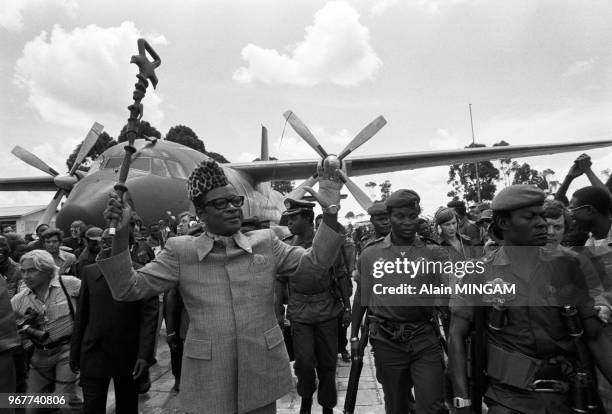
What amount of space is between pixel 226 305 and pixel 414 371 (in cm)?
167

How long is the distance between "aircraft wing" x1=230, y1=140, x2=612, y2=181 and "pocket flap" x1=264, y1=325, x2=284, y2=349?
913 cm

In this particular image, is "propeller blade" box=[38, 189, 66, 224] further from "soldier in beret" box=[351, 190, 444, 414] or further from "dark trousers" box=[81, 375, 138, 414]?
"soldier in beret" box=[351, 190, 444, 414]

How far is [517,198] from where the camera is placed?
2072mm

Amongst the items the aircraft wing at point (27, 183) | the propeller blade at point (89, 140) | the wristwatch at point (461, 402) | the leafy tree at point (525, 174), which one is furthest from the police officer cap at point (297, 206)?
the leafy tree at point (525, 174)

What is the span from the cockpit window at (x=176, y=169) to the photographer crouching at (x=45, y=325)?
6.36 m

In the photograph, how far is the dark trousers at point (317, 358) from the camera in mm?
3861

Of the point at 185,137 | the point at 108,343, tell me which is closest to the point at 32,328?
the point at 108,343

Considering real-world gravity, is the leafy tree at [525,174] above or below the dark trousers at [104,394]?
above

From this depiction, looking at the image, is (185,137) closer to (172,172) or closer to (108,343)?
(172,172)

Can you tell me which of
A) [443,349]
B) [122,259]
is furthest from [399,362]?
[122,259]

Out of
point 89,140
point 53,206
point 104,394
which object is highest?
point 89,140

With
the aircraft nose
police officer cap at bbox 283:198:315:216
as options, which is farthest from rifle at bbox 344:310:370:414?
the aircraft nose

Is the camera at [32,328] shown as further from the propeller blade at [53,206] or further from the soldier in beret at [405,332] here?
the propeller blade at [53,206]

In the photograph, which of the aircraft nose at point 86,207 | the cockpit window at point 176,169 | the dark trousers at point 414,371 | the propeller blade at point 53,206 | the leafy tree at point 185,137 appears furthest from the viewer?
the leafy tree at point 185,137
